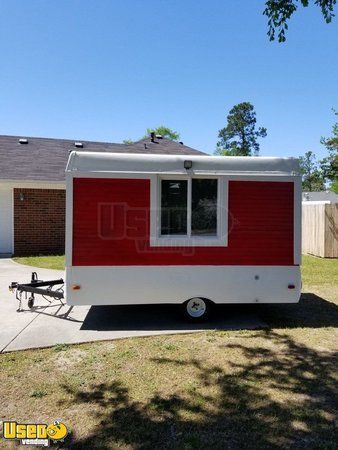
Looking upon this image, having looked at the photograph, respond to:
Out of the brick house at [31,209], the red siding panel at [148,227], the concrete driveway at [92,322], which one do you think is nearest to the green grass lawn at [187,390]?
the concrete driveway at [92,322]

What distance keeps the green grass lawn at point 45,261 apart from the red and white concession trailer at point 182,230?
5.83 meters

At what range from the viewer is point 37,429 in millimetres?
3307

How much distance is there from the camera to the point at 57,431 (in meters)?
3.23

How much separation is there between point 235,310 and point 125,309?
2047mm

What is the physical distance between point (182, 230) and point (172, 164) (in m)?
1.06

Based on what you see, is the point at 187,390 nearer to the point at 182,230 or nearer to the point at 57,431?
the point at 57,431

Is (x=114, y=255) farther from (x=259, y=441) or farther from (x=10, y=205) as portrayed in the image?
(x=10, y=205)

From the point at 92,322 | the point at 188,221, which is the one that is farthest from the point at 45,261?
the point at 188,221

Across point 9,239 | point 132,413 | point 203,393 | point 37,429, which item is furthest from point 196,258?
point 9,239

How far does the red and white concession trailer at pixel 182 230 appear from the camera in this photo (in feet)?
19.6

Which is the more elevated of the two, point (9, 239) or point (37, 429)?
point (9, 239)

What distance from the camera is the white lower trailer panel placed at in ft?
19.7

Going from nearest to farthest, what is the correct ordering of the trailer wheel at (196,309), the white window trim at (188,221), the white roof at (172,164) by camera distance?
1. the white roof at (172,164)
2. the white window trim at (188,221)
3. the trailer wheel at (196,309)

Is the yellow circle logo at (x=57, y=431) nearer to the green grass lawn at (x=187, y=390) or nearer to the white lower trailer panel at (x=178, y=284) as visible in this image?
the green grass lawn at (x=187, y=390)
